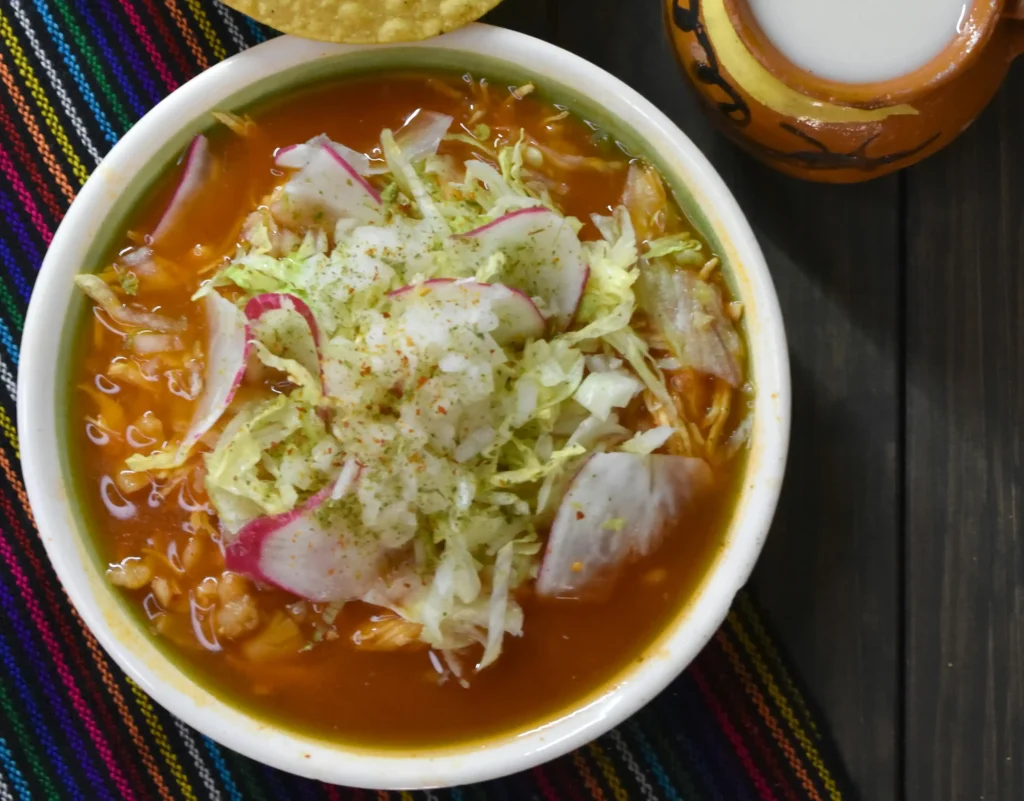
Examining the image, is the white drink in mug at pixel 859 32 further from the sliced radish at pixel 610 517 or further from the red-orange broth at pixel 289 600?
the sliced radish at pixel 610 517

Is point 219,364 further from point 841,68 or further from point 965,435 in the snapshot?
point 965,435

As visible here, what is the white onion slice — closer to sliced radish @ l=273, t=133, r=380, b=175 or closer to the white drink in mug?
sliced radish @ l=273, t=133, r=380, b=175

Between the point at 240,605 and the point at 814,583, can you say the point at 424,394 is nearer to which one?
the point at 240,605

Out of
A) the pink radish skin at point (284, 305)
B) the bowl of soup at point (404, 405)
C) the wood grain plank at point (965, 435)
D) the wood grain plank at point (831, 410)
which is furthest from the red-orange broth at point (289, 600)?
the wood grain plank at point (965, 435)

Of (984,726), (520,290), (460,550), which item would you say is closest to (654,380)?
(520,290)

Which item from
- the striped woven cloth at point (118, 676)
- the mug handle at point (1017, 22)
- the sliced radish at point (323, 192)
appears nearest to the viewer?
the mug handle at point (1017, 22)

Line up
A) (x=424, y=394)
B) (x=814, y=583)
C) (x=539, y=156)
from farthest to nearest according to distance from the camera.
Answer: (x=814, y=583) → (x=539, y=156) → (x=424, y=394)
